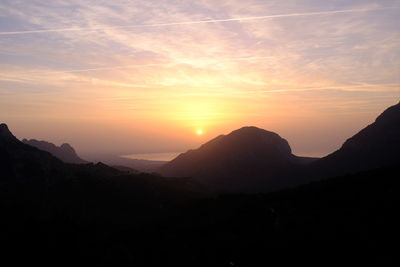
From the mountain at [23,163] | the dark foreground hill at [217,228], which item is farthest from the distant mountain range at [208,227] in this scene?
the mountain at [23,163]

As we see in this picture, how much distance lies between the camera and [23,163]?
133875mm

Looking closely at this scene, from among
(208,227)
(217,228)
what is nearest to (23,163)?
(208,227)

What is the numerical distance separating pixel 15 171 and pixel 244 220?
9517cm

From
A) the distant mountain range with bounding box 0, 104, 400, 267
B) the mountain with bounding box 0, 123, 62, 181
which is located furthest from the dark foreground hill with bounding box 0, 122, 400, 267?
the mountain with bounding box 0, 123, 62, 181

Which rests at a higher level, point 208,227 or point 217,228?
point 217,228

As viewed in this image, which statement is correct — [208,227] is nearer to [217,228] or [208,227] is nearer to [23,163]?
[217,228]

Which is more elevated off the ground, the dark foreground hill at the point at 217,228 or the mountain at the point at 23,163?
the mountain at the point at 23,163

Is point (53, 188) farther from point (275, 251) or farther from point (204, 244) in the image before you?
point (275, 251)

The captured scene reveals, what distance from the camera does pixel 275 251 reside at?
53094 millimetres

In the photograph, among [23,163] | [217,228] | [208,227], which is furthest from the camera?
[23,163]

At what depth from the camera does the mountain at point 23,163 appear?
128m

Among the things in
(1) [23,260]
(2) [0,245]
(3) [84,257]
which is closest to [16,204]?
(2) [0,245]

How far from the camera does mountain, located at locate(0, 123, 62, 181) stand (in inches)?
5025

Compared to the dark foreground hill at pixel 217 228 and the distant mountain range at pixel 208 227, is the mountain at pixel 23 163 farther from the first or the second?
the dark foreground hill at pixel 217 228
